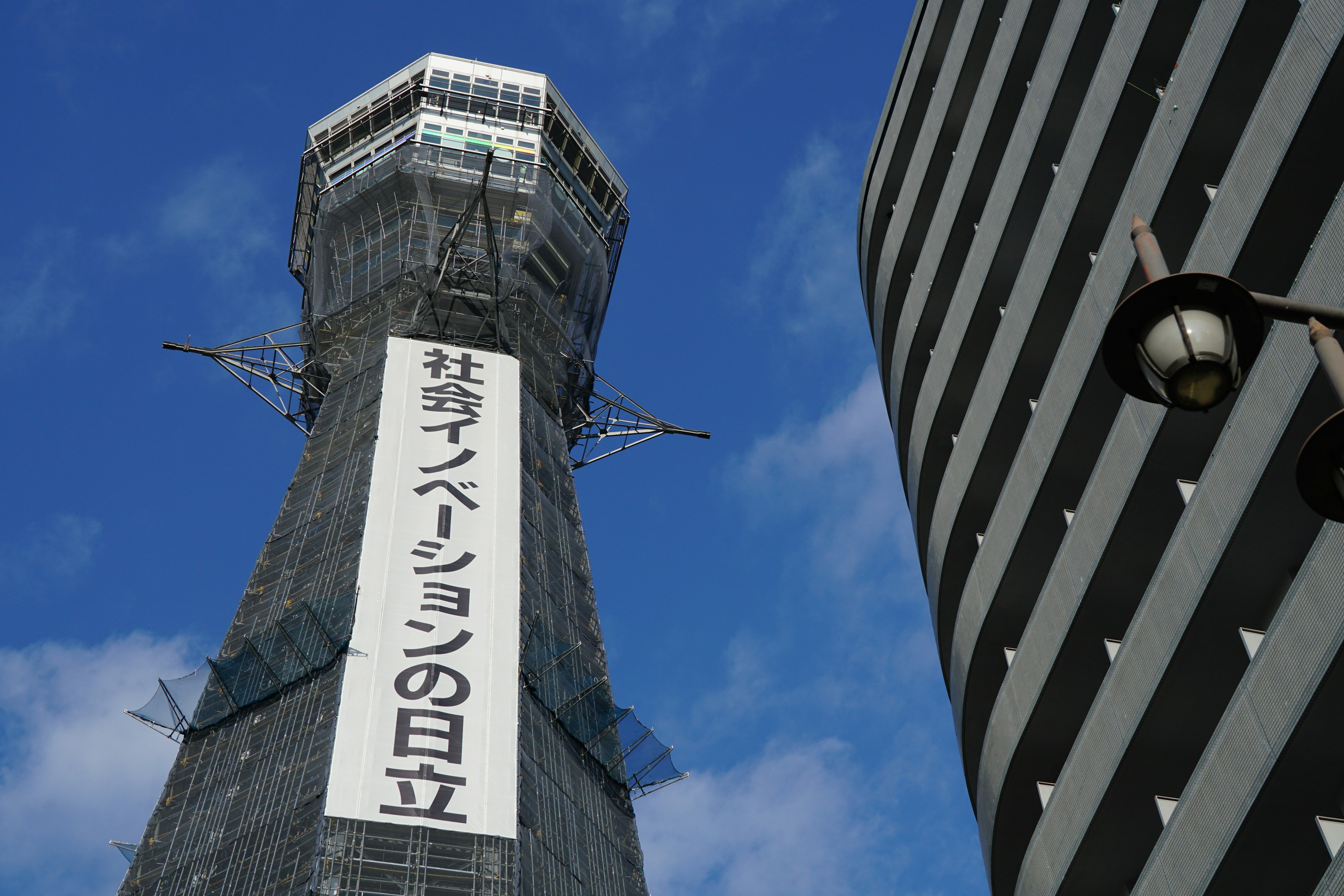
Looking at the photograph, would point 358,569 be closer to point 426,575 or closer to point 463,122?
point 426,575

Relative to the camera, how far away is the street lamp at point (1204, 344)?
20.8 ft

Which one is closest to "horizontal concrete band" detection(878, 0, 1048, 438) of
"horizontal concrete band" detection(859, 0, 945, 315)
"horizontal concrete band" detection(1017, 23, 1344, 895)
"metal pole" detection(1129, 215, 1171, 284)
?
"horizontal concrete band" detection(859, 0, 945, 315)

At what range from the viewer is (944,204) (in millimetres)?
30859

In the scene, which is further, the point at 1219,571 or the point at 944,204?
the point at 944,204

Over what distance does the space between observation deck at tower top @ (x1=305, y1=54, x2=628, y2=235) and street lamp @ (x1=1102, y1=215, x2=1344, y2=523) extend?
55.8 meters

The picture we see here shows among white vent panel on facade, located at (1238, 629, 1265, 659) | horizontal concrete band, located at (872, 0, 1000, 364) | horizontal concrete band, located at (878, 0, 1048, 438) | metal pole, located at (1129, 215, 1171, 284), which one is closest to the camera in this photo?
metal pole, located at (1129, 215, 1171, 284)

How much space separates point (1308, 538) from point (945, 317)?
1390 centimetres

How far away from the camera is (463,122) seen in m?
62.0

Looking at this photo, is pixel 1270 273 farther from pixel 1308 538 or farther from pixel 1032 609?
pixel 1032 609

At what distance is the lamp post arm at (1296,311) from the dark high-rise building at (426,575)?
83.3 feet

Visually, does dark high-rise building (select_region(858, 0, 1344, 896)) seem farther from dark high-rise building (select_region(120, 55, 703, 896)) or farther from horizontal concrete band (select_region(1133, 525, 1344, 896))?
dark high-rise building (select_region(120, 55, 703, 896))

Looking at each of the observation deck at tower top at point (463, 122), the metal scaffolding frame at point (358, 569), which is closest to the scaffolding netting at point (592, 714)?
the metal scaffolding frame at point (358, 569)

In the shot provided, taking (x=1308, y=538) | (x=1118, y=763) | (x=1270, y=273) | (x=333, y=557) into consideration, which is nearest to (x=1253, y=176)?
(x=1270, y=273)

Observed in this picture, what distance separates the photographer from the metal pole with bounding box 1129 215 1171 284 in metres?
6.89
